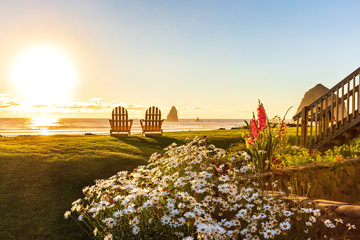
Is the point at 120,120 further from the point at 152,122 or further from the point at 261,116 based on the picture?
the point at 261,116

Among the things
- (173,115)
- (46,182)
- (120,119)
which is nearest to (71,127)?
(120,119)

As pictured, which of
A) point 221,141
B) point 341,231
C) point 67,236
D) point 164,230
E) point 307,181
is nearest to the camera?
point 164,230

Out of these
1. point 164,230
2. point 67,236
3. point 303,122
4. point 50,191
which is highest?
point 303,122

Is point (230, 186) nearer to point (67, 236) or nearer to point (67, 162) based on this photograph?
point (67, 236)

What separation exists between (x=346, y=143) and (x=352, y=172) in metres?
3.79

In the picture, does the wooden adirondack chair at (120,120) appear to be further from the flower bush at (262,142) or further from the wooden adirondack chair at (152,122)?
the flower bush at (262,142)

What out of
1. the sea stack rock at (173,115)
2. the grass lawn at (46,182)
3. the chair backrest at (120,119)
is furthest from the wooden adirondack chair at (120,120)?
the sea stack rock at (173,115)

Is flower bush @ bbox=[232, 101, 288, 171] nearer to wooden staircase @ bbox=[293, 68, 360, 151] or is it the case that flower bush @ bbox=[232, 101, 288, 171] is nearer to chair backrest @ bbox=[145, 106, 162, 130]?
wooden staircase @ bbox=[293, 68, 360, 151]

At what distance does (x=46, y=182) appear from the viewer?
20.1ft

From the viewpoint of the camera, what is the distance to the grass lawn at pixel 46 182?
4.68m

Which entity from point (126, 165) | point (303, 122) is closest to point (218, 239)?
point (126, 165)

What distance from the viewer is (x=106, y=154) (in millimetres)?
8688

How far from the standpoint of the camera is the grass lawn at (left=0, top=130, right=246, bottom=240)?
4680 millimetres

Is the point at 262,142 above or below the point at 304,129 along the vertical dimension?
below
